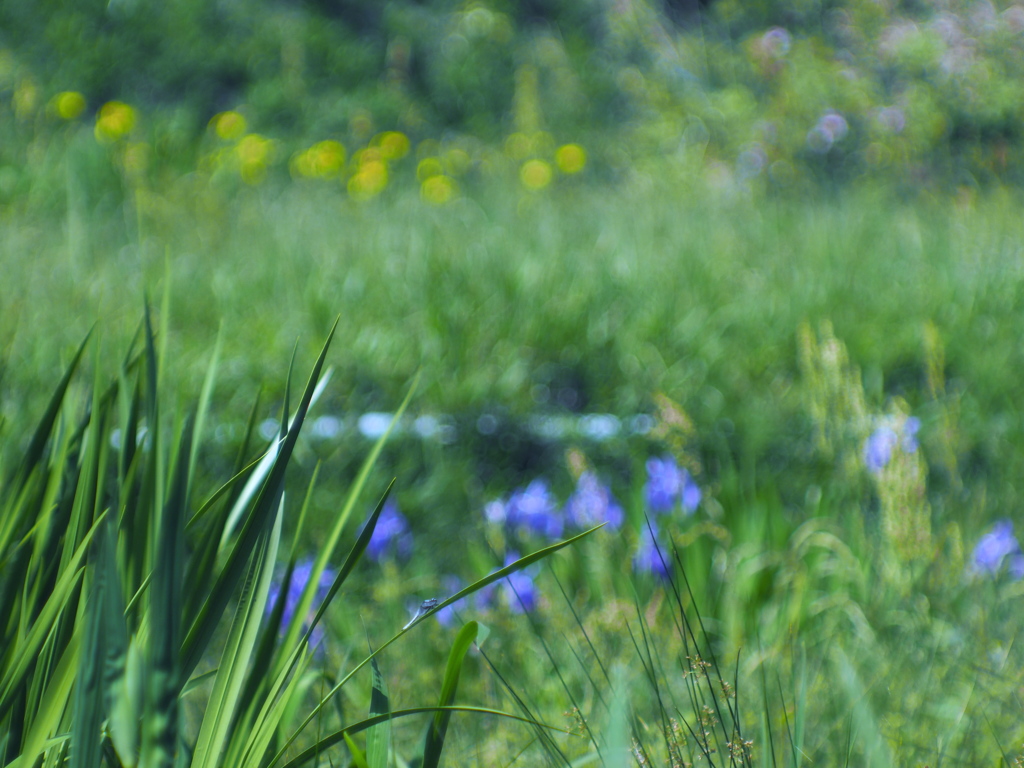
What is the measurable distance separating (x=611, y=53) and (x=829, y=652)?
298 inches

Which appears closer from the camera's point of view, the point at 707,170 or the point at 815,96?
the point at 707,170

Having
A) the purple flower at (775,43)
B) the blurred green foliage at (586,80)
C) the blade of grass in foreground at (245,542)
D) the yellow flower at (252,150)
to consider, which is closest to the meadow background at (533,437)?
the blade of grass in foreground at (245,542)

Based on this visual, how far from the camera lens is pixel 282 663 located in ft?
2.90

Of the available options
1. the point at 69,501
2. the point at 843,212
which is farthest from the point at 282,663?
the point at 843,212

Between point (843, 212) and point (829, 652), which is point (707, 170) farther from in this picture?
point (829, 652)

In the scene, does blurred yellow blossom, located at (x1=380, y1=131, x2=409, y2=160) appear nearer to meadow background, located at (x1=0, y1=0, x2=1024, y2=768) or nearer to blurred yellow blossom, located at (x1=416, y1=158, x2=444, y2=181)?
meadow background, located at (x1=0, y1=0, x2=1024, y2=768)

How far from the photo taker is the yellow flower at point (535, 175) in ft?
Result: 19.1

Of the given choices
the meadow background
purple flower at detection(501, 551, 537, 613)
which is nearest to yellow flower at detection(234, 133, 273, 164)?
the meadow background

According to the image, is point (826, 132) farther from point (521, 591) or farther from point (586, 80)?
point (521, 591)

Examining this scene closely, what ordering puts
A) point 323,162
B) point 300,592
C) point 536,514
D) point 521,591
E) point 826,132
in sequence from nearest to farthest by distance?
point 300,592
point 521,591
point 536,514
point 323,162
point 826,132

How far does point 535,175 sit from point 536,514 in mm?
3990

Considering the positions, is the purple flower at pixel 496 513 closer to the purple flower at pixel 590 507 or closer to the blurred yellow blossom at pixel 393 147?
the purple flower at pixel 590 507

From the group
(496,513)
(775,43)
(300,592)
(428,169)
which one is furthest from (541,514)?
(775,43)

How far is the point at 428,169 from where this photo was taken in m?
5.83
